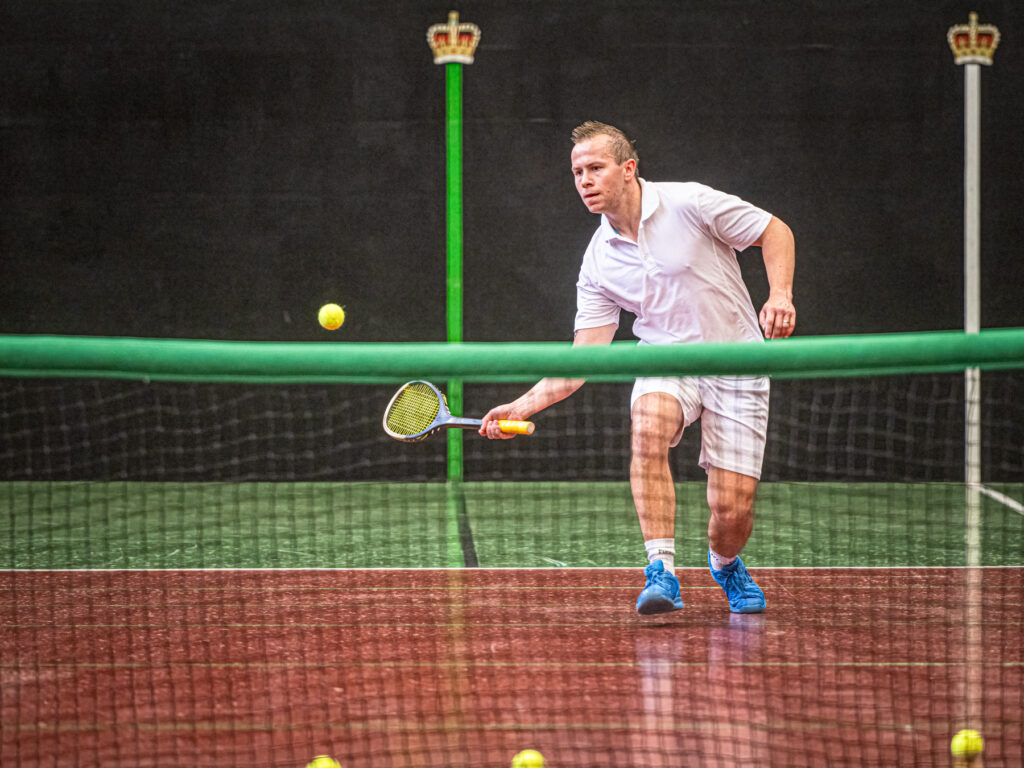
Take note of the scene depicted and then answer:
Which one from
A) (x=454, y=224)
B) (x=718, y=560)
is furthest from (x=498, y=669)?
(x=454, y=224)

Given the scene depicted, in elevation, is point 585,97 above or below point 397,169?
above

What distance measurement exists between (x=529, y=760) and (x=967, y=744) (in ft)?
3.04

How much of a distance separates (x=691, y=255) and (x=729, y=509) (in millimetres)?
792

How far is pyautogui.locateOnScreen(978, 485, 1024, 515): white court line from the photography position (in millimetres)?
6488

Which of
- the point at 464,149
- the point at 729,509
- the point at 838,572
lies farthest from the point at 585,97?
the point at 729,509

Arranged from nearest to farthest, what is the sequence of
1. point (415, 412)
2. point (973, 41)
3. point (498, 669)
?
point (498, 669) < point (415, 412) < point (973, 41)

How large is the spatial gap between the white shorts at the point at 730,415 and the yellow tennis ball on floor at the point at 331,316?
13.3ft

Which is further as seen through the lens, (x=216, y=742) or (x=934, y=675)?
(x=934, y=675)

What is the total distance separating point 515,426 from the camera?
11.6ft

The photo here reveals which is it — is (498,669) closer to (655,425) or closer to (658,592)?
(658,592)

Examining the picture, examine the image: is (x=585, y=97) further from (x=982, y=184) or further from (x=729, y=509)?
(x=729, y=509)

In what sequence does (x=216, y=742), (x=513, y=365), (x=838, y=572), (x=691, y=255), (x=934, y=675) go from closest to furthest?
(x=513, y=365) → (x=216, y=742) → (x=934, y=675) → (x=691, y=255) → (x=838, y=572)

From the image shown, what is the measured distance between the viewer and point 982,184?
7691mm

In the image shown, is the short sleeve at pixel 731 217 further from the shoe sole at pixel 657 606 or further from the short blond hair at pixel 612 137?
the shoe sole at pixel 657 606
